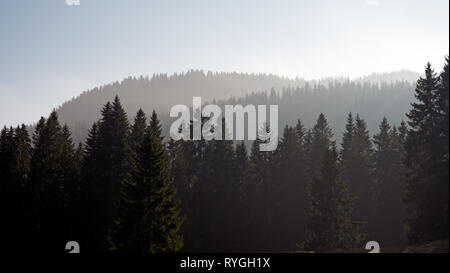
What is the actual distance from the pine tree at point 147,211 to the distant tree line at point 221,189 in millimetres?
80

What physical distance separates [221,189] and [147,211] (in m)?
26.0

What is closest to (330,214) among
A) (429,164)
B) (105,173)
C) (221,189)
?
(429,164)

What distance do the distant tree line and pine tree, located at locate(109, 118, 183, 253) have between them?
80mm

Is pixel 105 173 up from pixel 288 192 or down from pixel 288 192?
up

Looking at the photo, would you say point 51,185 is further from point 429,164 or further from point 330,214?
point 429,164

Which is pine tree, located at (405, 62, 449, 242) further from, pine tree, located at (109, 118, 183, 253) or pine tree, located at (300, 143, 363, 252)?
pine tree, located at (109, 118, 183, 253)

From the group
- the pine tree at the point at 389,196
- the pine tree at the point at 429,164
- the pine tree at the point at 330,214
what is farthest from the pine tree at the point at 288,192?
the pine tree at the point at 429,164

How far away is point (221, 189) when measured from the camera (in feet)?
175

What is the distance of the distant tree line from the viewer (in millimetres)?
28547

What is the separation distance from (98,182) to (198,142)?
19.0 metres
